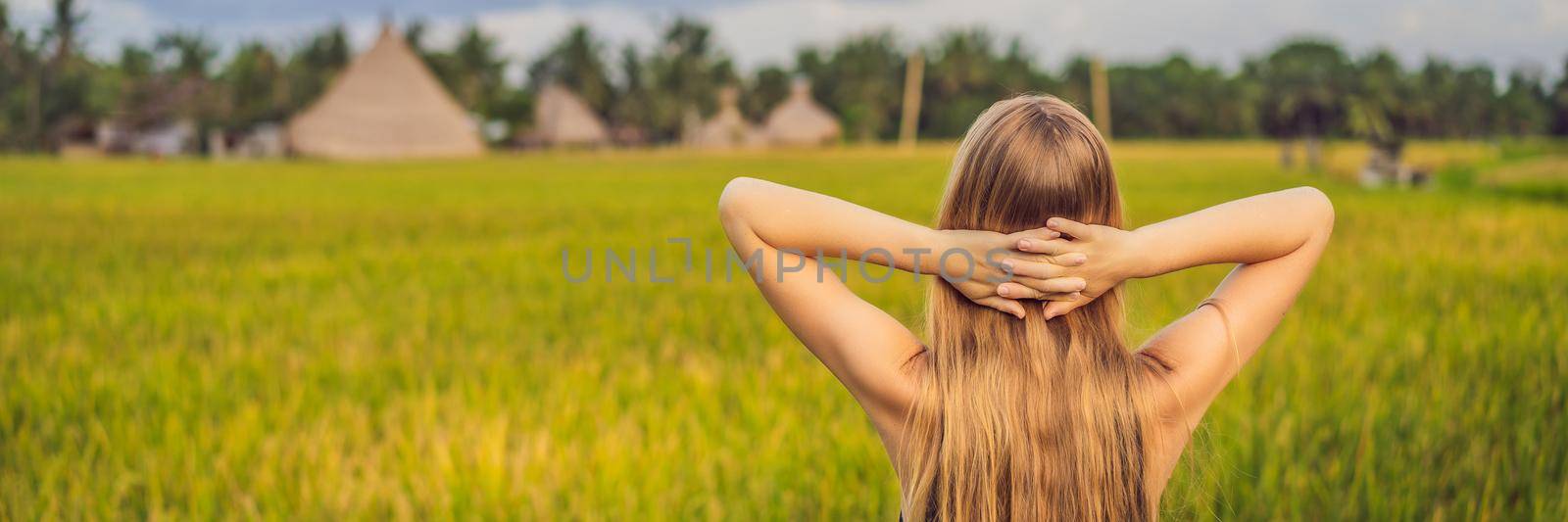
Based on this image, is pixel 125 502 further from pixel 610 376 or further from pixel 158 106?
pixel 158 106

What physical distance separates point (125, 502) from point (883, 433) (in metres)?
1.81

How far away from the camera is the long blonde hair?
1028mm

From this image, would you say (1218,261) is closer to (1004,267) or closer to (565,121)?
(1004,267)

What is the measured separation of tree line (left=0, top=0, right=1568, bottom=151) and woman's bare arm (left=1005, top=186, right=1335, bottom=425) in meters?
15.0

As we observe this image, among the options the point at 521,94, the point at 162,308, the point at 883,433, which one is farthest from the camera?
the point at 521,94

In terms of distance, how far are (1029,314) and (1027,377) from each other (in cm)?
7

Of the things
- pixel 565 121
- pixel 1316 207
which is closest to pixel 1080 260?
pixel 1316 207

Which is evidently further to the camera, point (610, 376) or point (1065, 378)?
point (610, 376)

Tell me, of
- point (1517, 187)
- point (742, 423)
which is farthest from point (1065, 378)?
point (1517, 187)

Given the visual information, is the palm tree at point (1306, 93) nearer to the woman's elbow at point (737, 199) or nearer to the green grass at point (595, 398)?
the green grass at point (595, 398)

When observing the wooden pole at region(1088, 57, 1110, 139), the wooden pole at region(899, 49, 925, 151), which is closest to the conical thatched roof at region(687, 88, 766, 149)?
the wooden pole at region(899, 49, 925, 151)

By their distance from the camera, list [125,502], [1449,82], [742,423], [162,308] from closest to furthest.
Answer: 1. [125,502]
2. [742,423]
3. [162,308]
4. [1449,82]

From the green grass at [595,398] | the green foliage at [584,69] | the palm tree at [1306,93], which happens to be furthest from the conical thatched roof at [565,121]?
the green grass at [595,398]

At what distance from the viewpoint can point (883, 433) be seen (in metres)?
1.21
